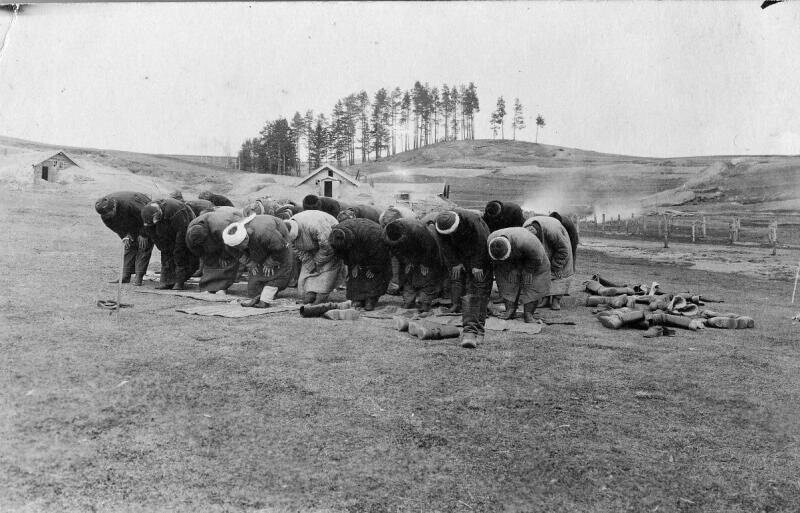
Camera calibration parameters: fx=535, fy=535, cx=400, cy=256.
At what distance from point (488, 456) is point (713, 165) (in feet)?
171

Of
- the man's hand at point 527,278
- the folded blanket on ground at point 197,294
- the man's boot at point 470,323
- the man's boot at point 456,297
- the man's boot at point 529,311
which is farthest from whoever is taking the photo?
the folded blanket on ground at point 197,294

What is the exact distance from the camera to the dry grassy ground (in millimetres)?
3109

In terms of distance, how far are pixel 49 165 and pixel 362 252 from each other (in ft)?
103

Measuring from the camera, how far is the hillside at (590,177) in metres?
42.2

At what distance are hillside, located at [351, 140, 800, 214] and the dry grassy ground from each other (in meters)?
35.4

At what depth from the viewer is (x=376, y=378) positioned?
510 centimetres

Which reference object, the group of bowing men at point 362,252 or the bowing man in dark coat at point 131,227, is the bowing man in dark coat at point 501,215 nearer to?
the group of bowing men at point 362,252

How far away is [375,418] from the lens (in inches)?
164

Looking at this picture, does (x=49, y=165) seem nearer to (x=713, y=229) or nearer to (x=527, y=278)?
(x=527, y=278)

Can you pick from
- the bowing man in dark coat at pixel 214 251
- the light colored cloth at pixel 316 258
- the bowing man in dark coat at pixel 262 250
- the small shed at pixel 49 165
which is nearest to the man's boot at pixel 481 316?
the light colored cloth at pixel 316 258

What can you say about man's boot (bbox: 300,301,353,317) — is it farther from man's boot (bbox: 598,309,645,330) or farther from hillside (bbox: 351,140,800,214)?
hillside (bbox: 351,140,800,214)

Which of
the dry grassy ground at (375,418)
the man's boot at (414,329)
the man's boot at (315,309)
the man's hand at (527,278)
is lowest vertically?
the dry grassy ground at (375,418)

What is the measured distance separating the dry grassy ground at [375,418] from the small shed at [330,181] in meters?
29.8

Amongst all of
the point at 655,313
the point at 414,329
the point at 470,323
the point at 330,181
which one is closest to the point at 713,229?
the point at 330,181
